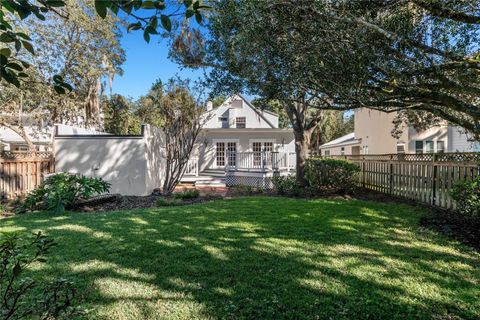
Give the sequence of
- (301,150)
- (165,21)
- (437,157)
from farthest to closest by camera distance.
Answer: (301,150) → (437,157) → (165,21)

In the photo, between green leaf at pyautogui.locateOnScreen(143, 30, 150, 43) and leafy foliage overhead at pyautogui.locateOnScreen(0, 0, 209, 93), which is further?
green leaf at pyautogui.locateOnScreen(143, 30, 150, 43)

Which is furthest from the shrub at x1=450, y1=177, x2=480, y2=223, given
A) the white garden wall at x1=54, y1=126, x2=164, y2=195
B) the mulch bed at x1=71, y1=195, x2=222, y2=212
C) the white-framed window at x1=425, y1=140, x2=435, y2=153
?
the white-framed window at x1=425, y1=140, x2=435, y2=153

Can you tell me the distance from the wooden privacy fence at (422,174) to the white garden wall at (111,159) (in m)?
8.80

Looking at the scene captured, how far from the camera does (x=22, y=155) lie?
9.35 m

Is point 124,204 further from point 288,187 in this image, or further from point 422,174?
point 422,174

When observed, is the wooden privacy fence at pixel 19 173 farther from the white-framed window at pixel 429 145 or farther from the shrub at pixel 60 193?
the white-framed window at pixel 429 145

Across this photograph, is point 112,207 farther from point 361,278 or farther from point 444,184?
point 444,184

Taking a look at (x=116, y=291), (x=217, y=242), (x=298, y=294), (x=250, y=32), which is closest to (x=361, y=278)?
(x=298, y=294)

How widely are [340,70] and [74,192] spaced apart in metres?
7.55

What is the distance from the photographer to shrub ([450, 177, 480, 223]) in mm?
5414

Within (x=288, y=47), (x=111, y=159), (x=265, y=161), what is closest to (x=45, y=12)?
(x=288, y=47)

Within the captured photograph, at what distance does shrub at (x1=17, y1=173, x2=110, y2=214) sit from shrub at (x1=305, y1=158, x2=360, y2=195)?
7165 mm

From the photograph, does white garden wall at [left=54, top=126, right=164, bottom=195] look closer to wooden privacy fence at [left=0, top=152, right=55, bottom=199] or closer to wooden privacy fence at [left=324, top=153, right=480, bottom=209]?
wooden privacy fence at [left=0, top=152, right=55, bottom=199]

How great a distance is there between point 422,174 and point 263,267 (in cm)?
633
